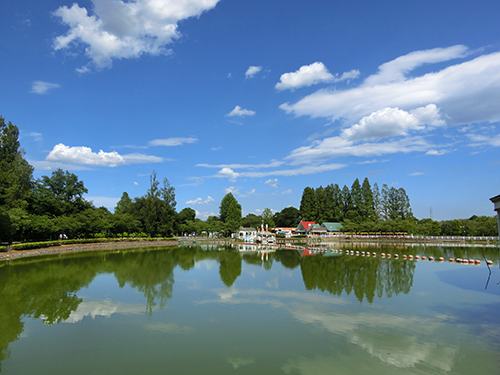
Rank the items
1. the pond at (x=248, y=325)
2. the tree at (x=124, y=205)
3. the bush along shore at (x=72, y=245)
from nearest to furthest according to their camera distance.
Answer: the pond at (x=248, y=325)
the bush along shore at (x=72, y=245)
the tree at (x=124, y=205)

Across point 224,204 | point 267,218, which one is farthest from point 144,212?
point 267,218

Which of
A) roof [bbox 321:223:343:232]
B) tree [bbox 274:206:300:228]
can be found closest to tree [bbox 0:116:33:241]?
roof [bbox 321:223:343:232]

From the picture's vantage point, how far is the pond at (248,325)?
641cm

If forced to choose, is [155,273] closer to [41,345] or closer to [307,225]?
[41,345]

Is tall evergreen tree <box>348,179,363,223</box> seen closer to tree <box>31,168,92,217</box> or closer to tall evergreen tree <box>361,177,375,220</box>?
tall evergreen tree <box>361,177,375,220</box>

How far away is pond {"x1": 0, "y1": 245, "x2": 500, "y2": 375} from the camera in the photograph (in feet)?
21.0

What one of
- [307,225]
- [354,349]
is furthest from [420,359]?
[307,225]

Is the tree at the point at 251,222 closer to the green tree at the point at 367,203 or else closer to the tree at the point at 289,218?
the tree at the point at 289,218

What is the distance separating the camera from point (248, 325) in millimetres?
8906

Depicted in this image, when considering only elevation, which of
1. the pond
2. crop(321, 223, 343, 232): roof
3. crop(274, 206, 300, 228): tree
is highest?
crop(274, 206, 300, 228): tree

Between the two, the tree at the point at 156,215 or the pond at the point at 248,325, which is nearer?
the pond at the point at 248,325

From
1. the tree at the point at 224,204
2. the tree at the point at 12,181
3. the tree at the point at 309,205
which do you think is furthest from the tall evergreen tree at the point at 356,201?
the tree at the point at 12,181

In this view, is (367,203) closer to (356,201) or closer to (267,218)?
(356,201)

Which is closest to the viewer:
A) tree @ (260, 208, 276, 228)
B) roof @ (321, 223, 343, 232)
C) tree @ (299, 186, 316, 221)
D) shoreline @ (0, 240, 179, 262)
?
shoreline @ (0, 240, 179, 262)
